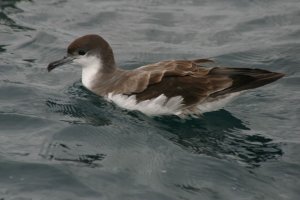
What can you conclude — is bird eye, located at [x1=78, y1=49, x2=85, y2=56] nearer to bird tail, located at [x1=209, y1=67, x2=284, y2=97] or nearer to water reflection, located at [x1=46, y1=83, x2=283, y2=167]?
water reflection, located at [x1=46, y1=83, x2=283, y2=167]

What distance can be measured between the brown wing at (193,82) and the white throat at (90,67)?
103cm

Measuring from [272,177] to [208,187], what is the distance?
69cm

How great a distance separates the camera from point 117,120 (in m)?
8.82

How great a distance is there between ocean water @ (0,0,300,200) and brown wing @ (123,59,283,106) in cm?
40

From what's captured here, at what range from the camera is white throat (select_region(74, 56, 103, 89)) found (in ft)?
31.5

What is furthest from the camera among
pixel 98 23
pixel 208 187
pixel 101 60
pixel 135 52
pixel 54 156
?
pixel 98 23

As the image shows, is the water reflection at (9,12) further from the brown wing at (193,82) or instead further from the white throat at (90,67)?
the brown wing at (193,82)

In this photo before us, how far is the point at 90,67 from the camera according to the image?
968 cm

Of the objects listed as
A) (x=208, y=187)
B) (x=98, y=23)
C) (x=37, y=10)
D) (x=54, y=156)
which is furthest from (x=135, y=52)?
(x=208, y=187)

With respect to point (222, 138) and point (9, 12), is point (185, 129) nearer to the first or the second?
point (222, 138)

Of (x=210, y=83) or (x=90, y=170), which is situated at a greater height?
(x=210, y=83)

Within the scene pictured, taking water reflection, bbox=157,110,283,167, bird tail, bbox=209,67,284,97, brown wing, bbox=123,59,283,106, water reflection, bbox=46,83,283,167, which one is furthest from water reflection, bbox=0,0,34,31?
bird tail, bbox=209,67,284,97

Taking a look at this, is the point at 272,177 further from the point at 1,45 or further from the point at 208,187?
the point at 1,45

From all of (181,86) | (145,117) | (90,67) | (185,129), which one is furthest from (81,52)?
(185,129)
